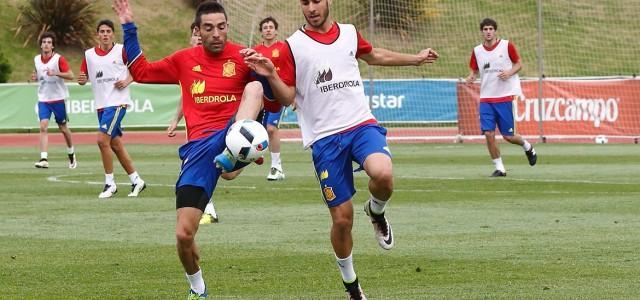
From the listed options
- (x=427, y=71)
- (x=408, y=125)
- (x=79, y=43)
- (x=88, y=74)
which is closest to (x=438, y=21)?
(x=427, y=71)

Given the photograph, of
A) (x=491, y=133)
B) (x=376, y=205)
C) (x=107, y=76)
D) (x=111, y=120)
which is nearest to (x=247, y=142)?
(x=376, y=205)

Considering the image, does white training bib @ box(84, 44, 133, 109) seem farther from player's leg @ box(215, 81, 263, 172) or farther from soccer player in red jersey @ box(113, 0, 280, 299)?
player's leg @ box(215, 81, 263, 172)

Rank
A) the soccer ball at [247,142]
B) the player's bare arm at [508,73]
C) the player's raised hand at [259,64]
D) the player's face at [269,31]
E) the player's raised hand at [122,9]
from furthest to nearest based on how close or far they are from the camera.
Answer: the player's bare arm at [508,73]
the player's face at [269,31]
the player's raised hand at [122,9]
the player's raised hand at [259,64]
the soccer ball at [247,142]

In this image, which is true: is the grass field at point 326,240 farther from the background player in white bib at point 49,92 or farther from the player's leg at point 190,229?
the background player in white bib at point 49,92

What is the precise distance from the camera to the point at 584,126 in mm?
31938

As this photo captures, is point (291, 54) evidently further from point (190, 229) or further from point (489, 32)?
point (489, 32)

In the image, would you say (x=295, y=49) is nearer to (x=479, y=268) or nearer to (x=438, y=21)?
(x=479, y=268)

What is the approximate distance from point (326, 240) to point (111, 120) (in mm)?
6857

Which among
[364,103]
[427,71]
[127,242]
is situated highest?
[364,103]

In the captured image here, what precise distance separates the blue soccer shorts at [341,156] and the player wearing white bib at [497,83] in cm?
1217

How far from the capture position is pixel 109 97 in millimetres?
18562

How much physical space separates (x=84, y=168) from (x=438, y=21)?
19.2 meters

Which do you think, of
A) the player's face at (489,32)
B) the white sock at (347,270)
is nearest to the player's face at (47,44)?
Answer: the player's face at (489,32)

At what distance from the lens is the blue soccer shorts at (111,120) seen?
59.2ft
